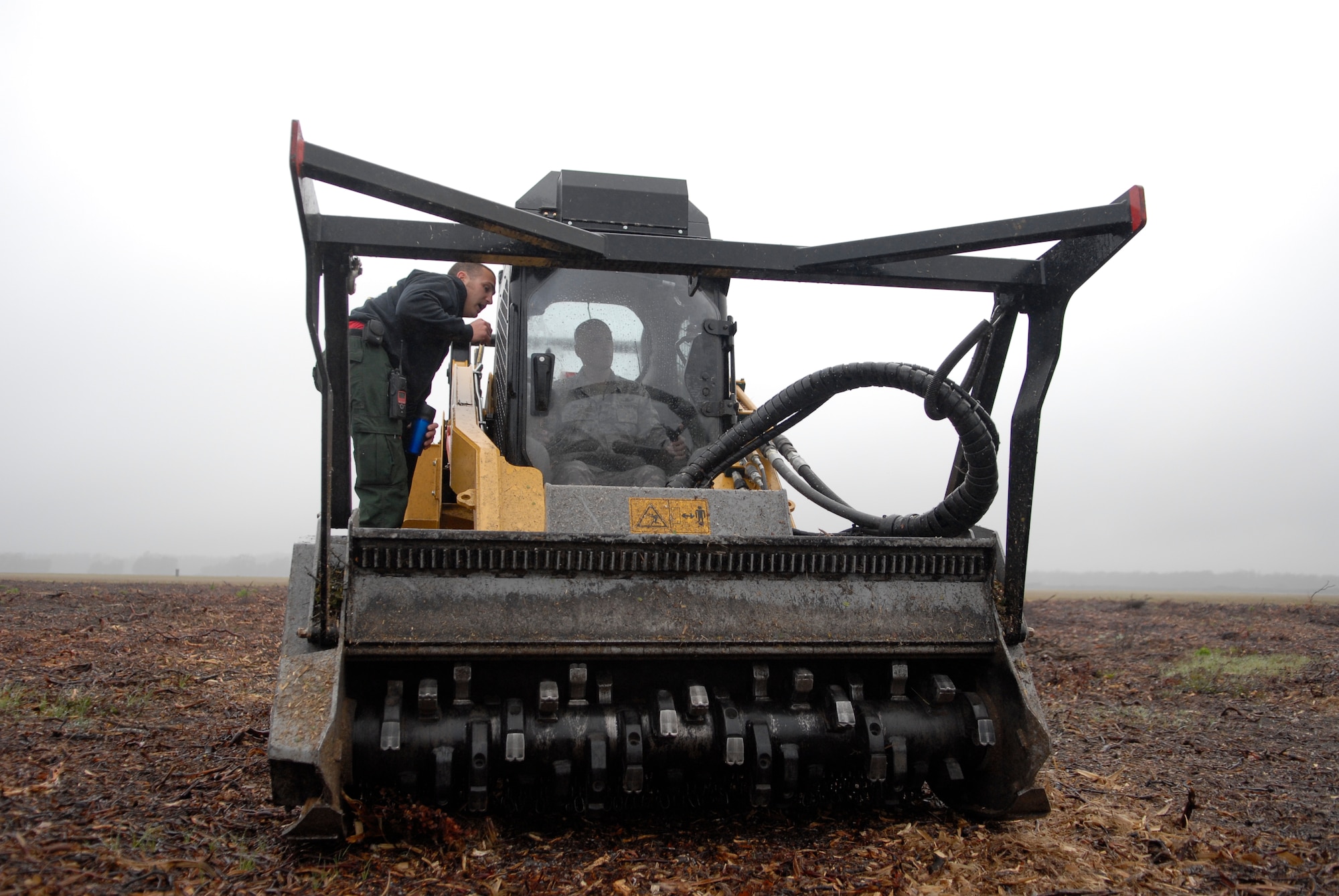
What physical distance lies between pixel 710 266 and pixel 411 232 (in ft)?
3.20

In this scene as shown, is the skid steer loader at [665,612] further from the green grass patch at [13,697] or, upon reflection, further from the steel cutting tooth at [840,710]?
the green grass patch at [13,697]

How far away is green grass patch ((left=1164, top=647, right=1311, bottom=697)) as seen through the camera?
7684mm

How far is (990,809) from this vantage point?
345 centimetres

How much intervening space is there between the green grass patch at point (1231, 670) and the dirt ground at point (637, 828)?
1.25 metres

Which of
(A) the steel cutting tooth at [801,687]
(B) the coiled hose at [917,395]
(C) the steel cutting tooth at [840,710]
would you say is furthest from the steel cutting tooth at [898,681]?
(B) the coiled hose at [917,395]

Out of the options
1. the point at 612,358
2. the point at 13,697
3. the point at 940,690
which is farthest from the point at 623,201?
the point at 13,697

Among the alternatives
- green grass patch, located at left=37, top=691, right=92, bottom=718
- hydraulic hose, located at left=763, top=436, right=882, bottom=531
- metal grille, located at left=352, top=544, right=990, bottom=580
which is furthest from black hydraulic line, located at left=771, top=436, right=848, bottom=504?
green grass patch, located at left=37, top=691, right=92, bottom=718

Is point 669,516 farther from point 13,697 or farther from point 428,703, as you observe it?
point 13,697

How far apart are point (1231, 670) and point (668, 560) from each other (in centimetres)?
733

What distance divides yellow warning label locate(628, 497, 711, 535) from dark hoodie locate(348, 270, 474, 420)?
1.35 m

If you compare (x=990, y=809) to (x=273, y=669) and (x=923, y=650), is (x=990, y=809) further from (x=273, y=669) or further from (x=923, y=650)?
(x=273, y=669)

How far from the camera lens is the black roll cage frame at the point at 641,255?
9.25 ft

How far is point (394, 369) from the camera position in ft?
14.4

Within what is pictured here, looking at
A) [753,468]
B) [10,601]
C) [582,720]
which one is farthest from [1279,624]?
[10,601]
